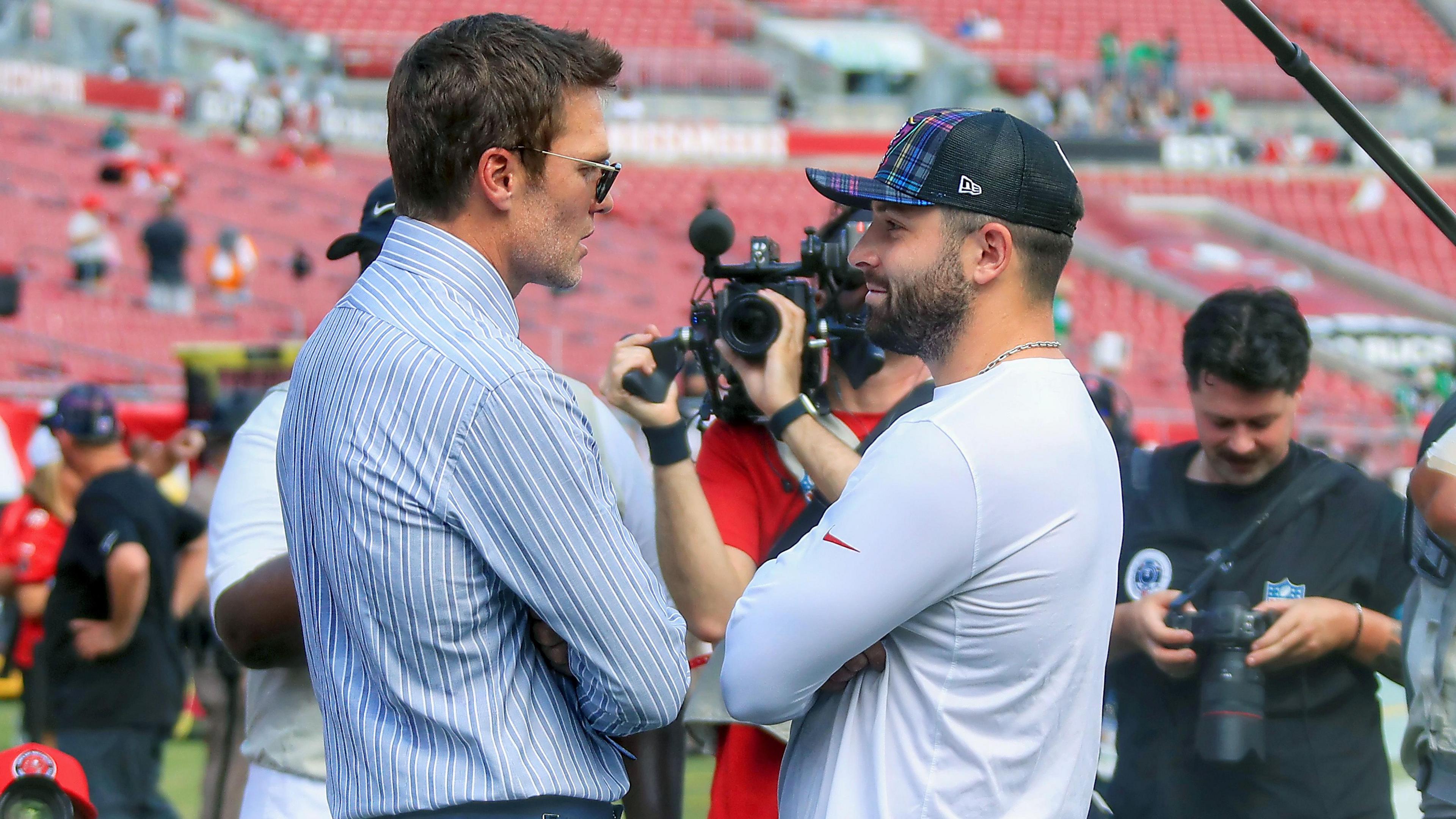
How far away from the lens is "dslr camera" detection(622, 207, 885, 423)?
220cm

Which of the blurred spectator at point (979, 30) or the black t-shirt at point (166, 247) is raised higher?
the blurred spectator at point (979, 30)

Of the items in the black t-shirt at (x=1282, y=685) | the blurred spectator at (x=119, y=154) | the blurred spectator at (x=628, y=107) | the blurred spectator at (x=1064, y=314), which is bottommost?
the blurred spectator at (x=1064, y=314)

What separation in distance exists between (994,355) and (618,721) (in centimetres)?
59

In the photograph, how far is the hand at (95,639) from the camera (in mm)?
4188

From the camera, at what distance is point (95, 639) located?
422 cm

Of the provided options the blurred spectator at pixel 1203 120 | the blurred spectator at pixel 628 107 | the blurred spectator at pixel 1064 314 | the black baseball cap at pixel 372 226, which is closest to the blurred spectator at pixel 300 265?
the blurred spectator at pixel 628 107

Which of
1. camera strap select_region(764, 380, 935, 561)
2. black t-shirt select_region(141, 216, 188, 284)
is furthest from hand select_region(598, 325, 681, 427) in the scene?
black t-shirt select_region(141, 216, 188, 284)

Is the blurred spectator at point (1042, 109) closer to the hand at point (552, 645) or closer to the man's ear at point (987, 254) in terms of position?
the man's ear at point (987, 254)

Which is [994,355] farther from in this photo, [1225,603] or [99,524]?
[99,524]

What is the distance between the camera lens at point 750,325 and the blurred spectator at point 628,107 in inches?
789

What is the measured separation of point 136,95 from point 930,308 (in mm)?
20358

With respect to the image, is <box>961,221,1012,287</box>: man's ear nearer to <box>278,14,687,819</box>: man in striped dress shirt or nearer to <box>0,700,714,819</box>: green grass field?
<box>278,14,687,819</box>: man in striped dress shirt

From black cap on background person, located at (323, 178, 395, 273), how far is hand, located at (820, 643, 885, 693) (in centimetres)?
114

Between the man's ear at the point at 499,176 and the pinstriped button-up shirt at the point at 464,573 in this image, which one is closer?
the pinstriped button-up shirt at the point at 464,573
